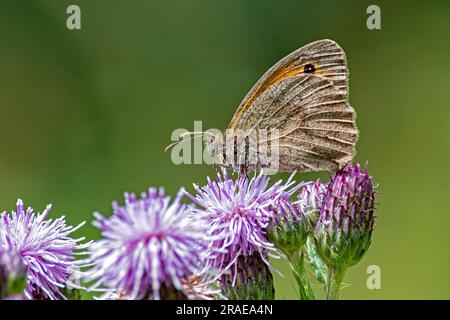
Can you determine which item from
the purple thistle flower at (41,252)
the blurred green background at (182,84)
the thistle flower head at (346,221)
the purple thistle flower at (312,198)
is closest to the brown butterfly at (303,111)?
the purple thistle flower at (312,198)

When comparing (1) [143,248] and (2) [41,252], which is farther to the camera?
(2) [41,252]

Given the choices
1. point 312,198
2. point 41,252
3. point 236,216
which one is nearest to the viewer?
point 41,252

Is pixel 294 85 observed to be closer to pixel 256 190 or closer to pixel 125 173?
pixel 256 190

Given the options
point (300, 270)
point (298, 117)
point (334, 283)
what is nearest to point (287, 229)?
point (300, 270)

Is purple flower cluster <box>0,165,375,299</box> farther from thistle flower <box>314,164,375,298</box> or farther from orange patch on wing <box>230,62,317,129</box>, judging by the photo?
orange patch on wing <box>230,62,317,129</box>

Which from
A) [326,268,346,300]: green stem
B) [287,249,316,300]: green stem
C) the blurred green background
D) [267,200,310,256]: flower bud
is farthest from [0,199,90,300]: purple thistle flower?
the blurred green background

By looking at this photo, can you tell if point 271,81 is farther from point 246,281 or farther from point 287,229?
point 246,281

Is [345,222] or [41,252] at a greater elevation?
[345,222]
